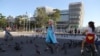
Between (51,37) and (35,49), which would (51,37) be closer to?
(51,37)

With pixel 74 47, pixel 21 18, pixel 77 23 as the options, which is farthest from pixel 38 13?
pixel 74 47

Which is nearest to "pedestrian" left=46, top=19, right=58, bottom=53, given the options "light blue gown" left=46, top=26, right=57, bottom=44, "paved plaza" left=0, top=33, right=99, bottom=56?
"light blue gown" left=46, top=26, right=57, bottom=44

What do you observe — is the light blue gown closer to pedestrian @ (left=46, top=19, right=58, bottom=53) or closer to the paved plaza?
pedestrian @ (left=46, top=19, right=58, bottom=53)

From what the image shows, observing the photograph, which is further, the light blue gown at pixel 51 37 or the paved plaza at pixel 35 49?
the paved plaza at pixel 35 49

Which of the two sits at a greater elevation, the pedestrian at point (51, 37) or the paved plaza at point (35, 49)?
Result: the pedestrian at point (51, 37)

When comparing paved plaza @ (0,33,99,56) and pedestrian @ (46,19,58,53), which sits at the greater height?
pedestrian @ (46,19,58,53)

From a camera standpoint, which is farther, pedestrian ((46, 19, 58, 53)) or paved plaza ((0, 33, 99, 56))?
paved plaza ((0, 33, 99, 56))

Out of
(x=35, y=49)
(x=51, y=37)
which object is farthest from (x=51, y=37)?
(x=35, y=49)

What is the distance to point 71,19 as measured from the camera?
166 m

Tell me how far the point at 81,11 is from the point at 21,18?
49490 millimetres

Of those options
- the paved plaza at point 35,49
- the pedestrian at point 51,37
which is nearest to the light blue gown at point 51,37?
the pedestrian at point 51,37

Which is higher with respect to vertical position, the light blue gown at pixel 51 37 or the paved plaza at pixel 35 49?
the light blue gown at pixel 51 37

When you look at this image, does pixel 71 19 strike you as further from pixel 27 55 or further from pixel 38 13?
pixel 27 55

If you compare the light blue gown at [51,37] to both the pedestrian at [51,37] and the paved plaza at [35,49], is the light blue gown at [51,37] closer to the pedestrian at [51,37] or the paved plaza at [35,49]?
the pedestrian at [51,37]
